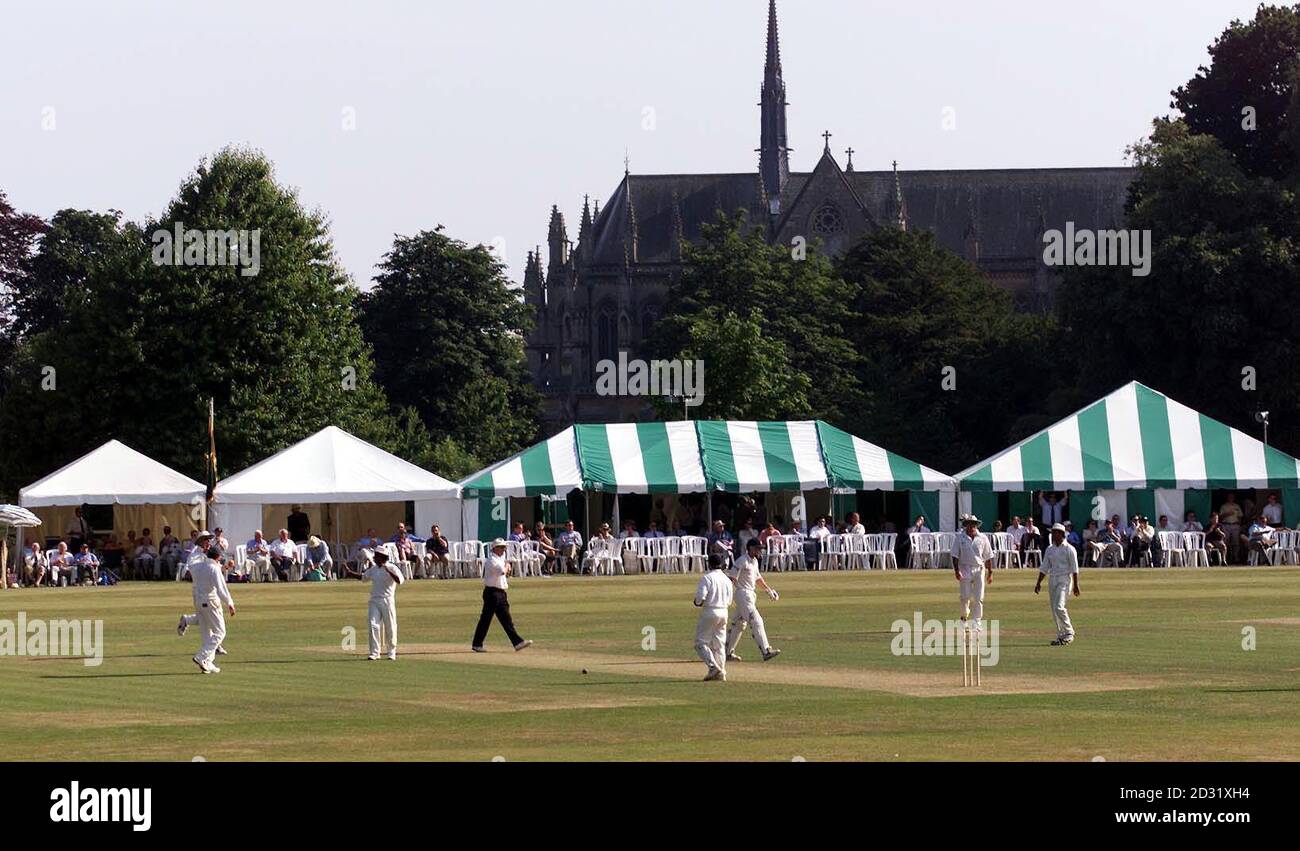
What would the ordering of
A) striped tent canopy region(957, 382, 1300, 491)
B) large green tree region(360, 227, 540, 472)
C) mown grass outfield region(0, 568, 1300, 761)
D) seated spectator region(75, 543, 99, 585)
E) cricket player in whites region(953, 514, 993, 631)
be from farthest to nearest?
large green tree region(360, 227, 540, 472) < striped tent canopy region(957, 382, 1300, 491) < seated spectator region(75, 543, 99, 585) < cricket player in whites region(953, 514, 993, 631) < mown grass outfield region(0, 568, 1300, 761)

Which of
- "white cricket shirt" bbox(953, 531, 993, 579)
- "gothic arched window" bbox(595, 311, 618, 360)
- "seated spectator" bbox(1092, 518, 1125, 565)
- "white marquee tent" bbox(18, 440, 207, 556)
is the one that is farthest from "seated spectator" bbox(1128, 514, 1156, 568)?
"gothic arched window" bbox(595, 311, 618, 360)

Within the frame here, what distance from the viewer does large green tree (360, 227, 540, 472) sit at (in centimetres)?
10050

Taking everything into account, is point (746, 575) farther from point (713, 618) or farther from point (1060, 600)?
point (1060, 600)

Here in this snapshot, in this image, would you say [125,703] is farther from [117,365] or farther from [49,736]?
[117,365]

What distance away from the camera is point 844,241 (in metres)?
130

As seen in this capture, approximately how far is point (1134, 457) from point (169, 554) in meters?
23.0

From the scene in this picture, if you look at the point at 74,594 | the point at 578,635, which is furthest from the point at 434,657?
the point at 74,594

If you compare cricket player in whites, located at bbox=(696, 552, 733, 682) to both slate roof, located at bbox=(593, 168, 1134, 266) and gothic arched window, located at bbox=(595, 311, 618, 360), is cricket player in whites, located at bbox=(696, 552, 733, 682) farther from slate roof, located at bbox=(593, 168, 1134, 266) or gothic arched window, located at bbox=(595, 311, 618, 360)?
gothic arched window, located at bbox=(595, 311, 618, 360)

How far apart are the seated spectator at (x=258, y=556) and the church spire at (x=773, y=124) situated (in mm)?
90230

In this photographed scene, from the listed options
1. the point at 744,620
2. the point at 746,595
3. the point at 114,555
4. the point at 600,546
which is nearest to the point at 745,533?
the point at 600,546

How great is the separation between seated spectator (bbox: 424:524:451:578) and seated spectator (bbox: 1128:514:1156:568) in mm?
16158

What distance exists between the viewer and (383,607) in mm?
27438

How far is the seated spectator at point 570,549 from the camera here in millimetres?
55625

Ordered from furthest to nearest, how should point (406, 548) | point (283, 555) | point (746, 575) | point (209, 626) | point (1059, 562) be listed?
1. point (283, 555)
2. point (406, 548)
3. point (1059, 562)
4. point (209, 626)
5. point (746, 575)
